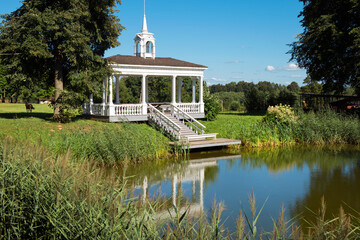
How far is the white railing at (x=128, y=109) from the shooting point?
2316 cm

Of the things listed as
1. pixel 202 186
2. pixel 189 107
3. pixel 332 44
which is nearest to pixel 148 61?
pixel 189 107

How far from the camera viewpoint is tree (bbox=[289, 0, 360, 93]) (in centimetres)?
2659

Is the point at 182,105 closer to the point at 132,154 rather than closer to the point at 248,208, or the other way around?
the point at 132,154

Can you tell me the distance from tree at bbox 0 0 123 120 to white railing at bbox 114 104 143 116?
2331 millimetres

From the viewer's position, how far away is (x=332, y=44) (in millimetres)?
27781

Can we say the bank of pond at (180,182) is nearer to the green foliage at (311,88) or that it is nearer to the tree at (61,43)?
the tree at (61,43)

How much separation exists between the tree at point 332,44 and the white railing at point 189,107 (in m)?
9.72

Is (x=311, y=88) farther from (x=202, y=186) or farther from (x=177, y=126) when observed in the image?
(x=202, y=186)

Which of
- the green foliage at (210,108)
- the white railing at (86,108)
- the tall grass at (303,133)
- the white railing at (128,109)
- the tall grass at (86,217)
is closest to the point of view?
the tall grass at (86,217)

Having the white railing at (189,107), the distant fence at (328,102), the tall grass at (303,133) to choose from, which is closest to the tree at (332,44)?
the distant fence at (328,102)

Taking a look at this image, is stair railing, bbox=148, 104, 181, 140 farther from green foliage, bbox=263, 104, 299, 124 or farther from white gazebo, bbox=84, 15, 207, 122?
green foliage, bbox=263, 104, 299, 124

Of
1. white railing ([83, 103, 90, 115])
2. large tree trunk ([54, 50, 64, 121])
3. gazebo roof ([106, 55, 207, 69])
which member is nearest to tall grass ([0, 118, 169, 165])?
large tree trunk ([54, 50, 64, 121])

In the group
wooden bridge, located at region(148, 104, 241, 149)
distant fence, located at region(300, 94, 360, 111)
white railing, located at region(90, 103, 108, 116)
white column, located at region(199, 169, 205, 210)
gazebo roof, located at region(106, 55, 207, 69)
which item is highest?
gazebo roof, located at region(106, 55, 207, 69)

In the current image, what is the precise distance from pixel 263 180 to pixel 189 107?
43.4 feet
